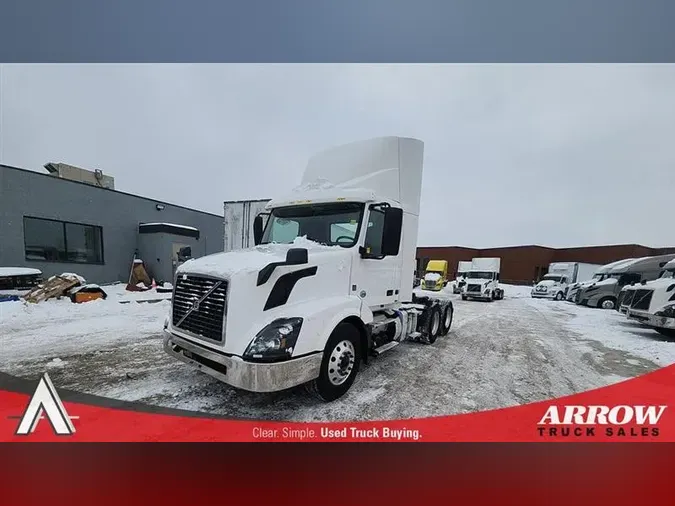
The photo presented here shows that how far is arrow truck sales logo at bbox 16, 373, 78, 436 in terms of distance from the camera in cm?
196

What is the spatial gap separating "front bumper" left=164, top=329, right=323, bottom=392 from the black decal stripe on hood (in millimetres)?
412

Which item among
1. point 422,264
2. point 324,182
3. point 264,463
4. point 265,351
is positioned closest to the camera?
point 265,351

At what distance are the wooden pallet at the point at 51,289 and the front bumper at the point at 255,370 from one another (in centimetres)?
230

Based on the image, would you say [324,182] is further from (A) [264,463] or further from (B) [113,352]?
(B) [113,352]

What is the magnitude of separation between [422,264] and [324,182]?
2.09 meters

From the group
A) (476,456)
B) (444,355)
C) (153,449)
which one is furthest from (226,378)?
(444,355)

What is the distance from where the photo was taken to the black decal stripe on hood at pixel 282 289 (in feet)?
6.25

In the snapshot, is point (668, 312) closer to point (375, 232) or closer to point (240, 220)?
point (375, 232)

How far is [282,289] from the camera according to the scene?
1.95 m

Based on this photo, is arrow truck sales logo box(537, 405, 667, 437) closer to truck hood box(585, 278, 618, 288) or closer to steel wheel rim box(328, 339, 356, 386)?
truck hood box(585, 278, 618, 288)

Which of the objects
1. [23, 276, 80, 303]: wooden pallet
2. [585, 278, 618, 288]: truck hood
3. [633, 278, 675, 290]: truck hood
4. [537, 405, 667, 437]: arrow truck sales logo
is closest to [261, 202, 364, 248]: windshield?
[537, 405, 667, 437]: arrow truck sales logo

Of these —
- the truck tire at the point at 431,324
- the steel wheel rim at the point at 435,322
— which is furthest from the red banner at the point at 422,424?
the steel wheel rim at the point at 435,322

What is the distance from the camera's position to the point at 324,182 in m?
2.73

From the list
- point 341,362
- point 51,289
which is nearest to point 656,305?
point 341,362
